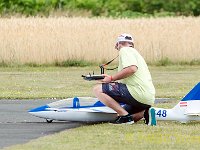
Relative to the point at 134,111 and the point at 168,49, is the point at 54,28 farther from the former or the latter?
the point at 134,111

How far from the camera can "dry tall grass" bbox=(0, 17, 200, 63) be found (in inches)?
1072

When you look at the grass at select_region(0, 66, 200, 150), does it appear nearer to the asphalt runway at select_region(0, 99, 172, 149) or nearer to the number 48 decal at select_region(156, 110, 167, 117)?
the number 48 decal at select_region(156, 110, 167, 117)

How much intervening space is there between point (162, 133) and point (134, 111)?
1.37 meters

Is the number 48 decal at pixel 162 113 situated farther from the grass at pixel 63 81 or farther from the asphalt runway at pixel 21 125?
the grass at pixel 63 81

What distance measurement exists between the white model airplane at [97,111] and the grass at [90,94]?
0.53 feet

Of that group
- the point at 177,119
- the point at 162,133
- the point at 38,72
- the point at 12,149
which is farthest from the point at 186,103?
the point at 38,72

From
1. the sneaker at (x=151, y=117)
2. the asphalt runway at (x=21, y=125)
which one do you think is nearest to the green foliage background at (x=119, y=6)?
the asphalt runway at (x=21, y=125)

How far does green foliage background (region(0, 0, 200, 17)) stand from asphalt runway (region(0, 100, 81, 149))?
31436 millimetres

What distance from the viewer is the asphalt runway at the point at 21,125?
11633 millimetres

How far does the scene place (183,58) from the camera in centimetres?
2767

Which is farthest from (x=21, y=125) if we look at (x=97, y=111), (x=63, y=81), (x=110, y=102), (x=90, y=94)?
(x=63, y=81)

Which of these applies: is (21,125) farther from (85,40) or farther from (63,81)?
(85,40)

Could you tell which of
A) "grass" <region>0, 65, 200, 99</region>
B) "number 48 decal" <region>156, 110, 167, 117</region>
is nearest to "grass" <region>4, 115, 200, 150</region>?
"number 48 decal" <region>156, 110, 167, 117</region>

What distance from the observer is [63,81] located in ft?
71.6
